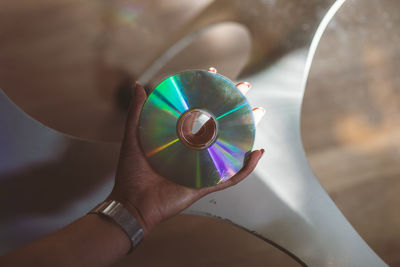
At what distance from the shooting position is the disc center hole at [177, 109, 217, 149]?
0.46m

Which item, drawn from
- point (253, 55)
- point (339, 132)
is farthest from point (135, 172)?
point (339, 132)

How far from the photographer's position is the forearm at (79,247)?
382 mm

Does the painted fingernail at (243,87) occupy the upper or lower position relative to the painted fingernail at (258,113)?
upper

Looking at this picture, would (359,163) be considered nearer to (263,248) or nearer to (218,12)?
(263,248)

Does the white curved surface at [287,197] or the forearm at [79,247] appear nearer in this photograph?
the forearm at [79,247]

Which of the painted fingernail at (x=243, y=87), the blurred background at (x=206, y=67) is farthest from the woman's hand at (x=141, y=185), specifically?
the blurred background at (x=206, y=67)

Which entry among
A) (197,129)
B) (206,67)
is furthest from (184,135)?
(206,67)

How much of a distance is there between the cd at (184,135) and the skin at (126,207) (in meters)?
0.01

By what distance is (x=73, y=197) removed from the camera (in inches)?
20.5

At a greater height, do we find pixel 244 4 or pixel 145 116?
pixel 244 4

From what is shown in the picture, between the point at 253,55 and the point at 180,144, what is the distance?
0.25 meters

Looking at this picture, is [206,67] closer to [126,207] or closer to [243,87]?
[243,87]

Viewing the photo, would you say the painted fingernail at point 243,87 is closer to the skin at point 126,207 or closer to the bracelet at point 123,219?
the skin at point 126,207

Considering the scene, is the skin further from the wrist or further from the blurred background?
the blurred background
